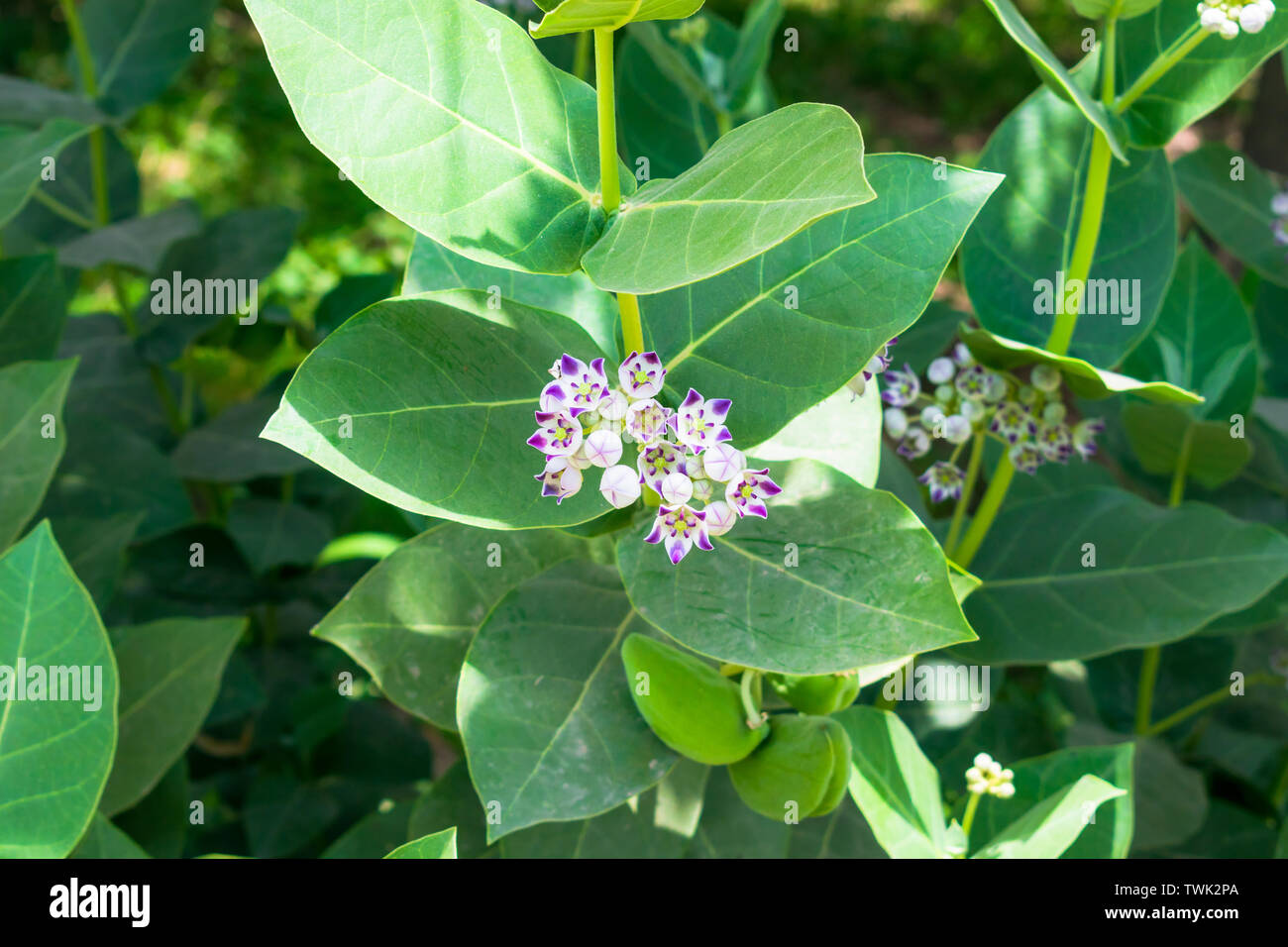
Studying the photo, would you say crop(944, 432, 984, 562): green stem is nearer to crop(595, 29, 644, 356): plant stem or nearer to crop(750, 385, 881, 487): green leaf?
crop(750, 385, 881, 487): green leaf

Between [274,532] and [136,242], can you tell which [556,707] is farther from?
[136,242]

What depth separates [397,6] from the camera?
0.71 metres

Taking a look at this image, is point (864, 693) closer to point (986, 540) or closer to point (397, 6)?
point (986, 540)

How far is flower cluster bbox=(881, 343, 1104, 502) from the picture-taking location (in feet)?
3.46

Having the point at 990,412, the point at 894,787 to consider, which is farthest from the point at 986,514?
the point at 894,787

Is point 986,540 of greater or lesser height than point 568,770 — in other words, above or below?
above

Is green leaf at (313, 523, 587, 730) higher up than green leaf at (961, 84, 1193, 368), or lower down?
lower down

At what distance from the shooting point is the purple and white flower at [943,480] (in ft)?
3.74

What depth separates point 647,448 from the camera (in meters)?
0.79

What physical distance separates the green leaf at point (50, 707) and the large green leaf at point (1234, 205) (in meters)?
1.44

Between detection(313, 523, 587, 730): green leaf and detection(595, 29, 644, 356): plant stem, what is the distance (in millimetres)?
260

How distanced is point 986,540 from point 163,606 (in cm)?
115

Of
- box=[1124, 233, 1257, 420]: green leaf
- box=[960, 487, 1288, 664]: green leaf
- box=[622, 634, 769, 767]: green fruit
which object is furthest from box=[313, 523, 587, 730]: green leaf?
box=[1124, 233, 1257, 420]: green leaf

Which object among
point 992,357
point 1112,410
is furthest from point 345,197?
point 992,357
